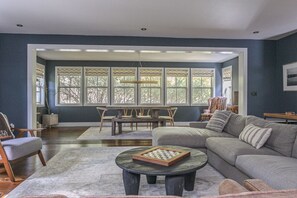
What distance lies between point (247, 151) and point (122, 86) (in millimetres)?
6512

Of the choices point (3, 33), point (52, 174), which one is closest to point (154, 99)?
point (3, 33)

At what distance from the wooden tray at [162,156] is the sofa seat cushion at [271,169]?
595 mm

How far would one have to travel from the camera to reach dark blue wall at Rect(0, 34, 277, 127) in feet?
16.5

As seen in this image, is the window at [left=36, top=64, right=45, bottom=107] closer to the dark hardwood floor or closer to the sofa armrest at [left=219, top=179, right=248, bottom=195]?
the dark hardwood floor

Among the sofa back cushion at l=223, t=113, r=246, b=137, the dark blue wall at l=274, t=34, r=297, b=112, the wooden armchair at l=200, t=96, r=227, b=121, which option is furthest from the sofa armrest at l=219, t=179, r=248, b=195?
the wooden armchair at l=200, t=96, r=227, b=121

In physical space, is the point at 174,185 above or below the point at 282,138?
below

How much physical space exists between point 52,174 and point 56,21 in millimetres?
2791

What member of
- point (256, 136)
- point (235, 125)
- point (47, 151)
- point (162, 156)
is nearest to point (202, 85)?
point (235, 125)

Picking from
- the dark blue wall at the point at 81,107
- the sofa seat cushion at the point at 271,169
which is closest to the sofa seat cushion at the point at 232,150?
the sofa seat cushion at the point at 271,169

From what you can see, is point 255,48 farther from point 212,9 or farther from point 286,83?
point 212,9

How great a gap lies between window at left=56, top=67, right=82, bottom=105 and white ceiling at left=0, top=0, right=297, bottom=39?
3557 millimetres

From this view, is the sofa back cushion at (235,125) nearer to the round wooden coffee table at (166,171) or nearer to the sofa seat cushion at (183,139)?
the sofa seat cushion at (183,139)

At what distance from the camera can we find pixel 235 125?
12.1 feet

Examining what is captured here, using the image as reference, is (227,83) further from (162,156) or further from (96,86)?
(162,156)
